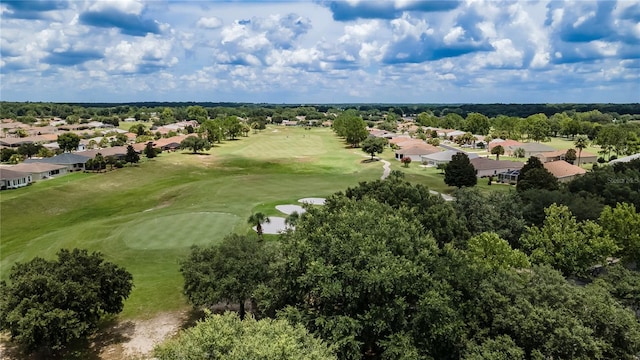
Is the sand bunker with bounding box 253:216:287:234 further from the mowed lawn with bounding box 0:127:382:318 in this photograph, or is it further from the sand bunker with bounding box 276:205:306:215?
the sand bunker with bounding box 276:205:306:215

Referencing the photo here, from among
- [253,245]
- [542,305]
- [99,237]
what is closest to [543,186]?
[542,305]

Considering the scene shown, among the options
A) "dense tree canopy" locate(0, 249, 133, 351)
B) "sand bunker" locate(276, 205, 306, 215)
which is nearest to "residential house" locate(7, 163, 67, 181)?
"sand bunker" locate(276, 205, 306, 215)

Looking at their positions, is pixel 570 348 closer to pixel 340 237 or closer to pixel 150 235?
pixel 340 237

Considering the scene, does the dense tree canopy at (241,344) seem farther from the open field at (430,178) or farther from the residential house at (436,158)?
the residential house at (436,158)

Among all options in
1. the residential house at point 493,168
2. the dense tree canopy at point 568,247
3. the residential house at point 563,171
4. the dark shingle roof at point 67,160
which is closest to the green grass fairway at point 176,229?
the dense tree canopy at point 568,247

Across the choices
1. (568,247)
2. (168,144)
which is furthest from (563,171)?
(168,144)
